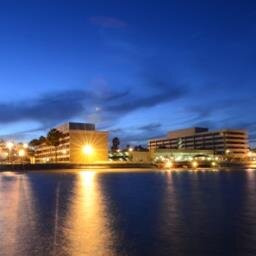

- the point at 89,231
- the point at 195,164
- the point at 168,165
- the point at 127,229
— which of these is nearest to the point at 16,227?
the point at 89,231

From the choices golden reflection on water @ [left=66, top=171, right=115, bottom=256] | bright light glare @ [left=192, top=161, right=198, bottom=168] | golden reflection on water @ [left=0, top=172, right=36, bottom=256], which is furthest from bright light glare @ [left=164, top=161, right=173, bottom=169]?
golden reflection on water @ [left=66, top=171, right=115, bottom=256]

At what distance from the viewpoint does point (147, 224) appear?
23859mm

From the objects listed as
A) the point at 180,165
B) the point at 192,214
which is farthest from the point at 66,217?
the point at 180,165

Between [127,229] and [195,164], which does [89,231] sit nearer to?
[127,229]

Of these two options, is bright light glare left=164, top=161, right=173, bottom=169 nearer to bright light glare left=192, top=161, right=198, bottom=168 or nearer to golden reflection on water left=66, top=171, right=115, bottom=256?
bright light glare left=192, top=161, right=198, bottom=168

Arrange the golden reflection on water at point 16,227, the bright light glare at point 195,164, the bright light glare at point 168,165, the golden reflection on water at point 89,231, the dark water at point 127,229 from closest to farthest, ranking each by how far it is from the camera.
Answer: the golden reflection on water at point 89,231, the dark water at point 127,229, the golden reflection on water at point 16,227, the bright light glare at point 168,165, the bright light glare at point 195,164

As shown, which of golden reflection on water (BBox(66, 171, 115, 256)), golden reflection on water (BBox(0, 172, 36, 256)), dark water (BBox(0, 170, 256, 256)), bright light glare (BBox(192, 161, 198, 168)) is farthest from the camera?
bright light glare (BBox(192, 161, 198, 168))

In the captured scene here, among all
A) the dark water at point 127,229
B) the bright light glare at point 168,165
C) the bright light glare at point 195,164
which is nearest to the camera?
the dark water at point 127,229

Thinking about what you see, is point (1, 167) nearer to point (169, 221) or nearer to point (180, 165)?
point (180, 165)

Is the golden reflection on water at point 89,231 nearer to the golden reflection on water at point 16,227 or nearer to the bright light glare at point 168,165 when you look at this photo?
the golden reflection on water at point 16,227

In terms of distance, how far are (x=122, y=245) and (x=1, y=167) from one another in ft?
445

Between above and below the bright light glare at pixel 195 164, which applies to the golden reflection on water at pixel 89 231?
below

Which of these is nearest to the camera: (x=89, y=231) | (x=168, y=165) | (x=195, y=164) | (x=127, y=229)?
(x=89, y=231)

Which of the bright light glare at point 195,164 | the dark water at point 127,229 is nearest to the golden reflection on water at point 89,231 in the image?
the dark water at point 127,229
